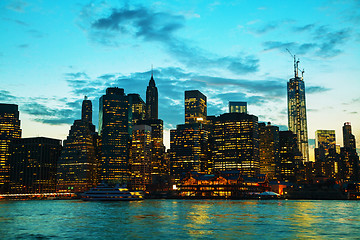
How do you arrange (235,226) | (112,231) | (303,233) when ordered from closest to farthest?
1. (303,233)
2. (112,231)
3. (235,226)

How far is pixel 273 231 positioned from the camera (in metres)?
84.2

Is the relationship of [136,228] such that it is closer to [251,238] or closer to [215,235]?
[215,235]

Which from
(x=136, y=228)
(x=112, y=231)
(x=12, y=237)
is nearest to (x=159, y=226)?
(x=136, y=228)

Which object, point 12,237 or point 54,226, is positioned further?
point 54,226

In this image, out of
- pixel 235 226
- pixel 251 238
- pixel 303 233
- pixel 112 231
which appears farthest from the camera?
pixel 235 226

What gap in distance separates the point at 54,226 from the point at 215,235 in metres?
41.7

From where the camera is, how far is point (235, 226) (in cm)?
9262

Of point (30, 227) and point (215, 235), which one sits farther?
point (30, 227)

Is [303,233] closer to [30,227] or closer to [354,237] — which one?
[354,237]

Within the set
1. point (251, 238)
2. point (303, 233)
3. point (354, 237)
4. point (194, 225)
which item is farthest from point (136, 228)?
point (354, 237)

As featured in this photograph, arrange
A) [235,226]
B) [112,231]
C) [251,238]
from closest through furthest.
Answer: [251,238]
[112,231]
[235,226]

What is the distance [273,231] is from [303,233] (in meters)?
6.15

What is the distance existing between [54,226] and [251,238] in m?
48.9

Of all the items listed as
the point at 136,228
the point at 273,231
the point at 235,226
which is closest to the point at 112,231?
the point at 136,228
